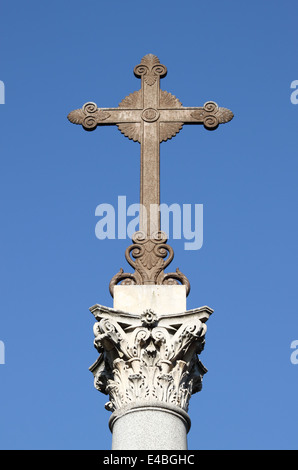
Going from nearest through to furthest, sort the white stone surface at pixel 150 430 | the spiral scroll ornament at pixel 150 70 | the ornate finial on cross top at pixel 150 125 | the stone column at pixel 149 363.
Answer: the white stone surface at pixel 150 430, the stone column at pixel 149 363, the ornate finial on cross top at pixel 150 125, the spiral scroll ornament at pixel 150 70

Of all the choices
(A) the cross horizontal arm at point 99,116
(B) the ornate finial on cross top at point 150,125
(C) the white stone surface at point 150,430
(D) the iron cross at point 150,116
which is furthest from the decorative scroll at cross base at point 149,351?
(A) the cross horizontal arm at point 99,116

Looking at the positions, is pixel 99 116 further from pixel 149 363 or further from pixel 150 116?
pixel 149 363

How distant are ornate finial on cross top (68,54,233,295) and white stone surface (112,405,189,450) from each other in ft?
7.36

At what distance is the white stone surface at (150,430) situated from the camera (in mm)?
12906

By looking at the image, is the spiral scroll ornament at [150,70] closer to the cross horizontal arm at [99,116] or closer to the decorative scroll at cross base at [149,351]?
the cross horizontal arm at [99,116]

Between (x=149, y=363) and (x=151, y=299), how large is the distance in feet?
3.47

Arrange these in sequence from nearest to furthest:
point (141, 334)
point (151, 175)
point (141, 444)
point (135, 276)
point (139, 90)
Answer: point (141, 444)
point (141, 334)
point (135, 276)
point (151, 175)
point (139, 90)

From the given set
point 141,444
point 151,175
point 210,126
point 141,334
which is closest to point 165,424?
point 141,444

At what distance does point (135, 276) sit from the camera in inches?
583

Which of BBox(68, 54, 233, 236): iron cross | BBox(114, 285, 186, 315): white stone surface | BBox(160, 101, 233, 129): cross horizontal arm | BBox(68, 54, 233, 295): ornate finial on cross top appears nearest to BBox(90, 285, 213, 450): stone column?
BBox(114, 285, 186, 315): white stone surface

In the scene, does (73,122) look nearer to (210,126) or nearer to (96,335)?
(210,126)

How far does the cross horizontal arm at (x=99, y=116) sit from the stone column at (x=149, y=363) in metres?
3.45

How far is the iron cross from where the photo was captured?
640 inches
